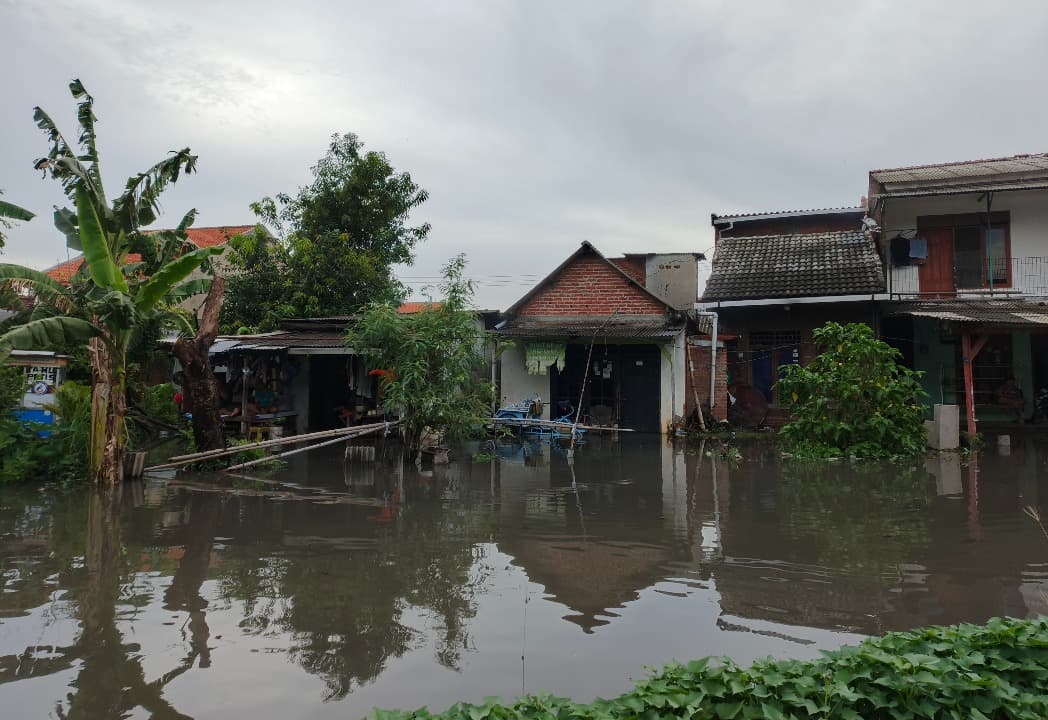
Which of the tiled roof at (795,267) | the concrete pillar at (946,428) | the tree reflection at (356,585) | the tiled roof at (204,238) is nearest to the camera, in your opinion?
the tree reflection at (356,585)

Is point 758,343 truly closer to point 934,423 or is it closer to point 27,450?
Answer: point 934,423

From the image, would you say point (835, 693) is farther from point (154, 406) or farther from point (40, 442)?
point (154, 406)

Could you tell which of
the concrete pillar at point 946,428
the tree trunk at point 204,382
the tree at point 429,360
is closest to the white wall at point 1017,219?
the concrete pillar at point 946,428

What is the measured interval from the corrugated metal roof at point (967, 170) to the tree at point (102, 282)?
643 inches

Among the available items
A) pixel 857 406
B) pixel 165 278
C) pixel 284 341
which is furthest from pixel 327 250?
pixel 857 406

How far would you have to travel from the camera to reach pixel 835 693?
116 inches

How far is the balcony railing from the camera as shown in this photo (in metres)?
15.7

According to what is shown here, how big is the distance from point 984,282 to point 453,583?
16.3m

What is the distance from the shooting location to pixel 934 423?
12.4 m

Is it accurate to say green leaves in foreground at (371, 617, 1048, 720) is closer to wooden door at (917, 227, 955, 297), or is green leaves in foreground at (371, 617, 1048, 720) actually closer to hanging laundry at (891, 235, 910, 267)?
hanging laundry at (891, 235, 910, 267)

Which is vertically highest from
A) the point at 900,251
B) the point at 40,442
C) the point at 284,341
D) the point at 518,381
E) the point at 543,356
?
the point at 900,251

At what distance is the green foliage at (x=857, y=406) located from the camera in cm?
1136

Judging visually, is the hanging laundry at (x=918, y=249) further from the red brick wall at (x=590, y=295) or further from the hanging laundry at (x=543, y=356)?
the hanging laundry at (x=543, y=356)

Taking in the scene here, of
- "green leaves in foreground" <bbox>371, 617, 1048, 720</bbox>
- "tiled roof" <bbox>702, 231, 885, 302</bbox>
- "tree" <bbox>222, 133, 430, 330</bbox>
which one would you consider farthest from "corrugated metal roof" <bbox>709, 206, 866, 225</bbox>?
"green leaves in foreground" <bbox>371, 617, 1048, 720</bbox>
